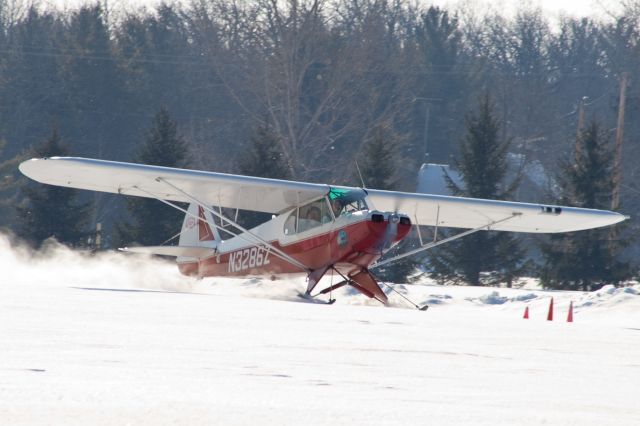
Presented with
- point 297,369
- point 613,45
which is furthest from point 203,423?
point 613,45

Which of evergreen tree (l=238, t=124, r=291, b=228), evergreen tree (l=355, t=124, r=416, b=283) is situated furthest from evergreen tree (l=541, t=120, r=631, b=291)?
evergreen tree (l=238, t=124, r=291, b=228)

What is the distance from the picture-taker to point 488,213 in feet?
64.6

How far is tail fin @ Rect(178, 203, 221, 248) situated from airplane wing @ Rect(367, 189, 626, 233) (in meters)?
3.14

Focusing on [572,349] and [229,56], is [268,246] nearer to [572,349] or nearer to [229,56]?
[572,349]

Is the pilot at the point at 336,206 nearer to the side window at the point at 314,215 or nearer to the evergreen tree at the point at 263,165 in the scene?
the side window at the point at 314,215

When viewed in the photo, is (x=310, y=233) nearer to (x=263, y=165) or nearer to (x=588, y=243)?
(x=588, y=243)

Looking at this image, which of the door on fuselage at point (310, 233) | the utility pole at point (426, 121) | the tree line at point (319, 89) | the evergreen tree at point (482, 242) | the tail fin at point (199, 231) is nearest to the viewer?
the door on fuselage at point (310, 233)

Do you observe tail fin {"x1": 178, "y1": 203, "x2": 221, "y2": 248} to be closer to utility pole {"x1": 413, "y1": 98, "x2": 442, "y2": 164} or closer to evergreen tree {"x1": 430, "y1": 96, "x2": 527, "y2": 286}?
evergreen tree {"x1": 430, "y1": 96, "x2": 527, "y2": 286}

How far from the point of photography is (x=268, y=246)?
17750 mm

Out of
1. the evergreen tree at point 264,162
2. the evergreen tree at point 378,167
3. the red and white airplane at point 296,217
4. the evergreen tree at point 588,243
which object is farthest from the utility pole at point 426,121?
the red and white airplane at point 296,217

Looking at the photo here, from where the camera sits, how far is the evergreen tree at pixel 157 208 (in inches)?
1293

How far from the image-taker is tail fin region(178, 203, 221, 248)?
20.4 meters

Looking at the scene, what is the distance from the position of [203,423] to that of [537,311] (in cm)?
1250

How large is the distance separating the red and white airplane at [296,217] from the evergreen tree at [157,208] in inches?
475
